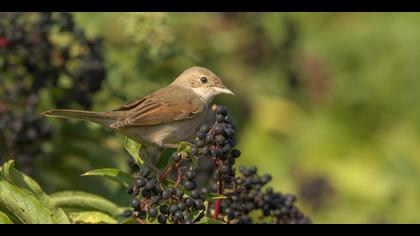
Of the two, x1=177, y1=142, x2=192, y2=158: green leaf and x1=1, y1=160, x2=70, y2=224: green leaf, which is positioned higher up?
x1=177, y1=142, x2=192, y2=158: green leaf

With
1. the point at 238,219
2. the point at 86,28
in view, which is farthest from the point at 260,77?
the point at 238,219

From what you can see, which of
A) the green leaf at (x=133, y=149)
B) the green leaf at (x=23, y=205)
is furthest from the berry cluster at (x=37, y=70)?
the green leaf at (x=23, y=205)

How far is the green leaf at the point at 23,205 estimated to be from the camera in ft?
14.1

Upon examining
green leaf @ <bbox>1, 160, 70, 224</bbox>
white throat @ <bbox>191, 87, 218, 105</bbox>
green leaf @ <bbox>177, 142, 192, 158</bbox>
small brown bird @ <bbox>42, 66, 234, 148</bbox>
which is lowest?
green leaf @ <bbox>1, 160, 70, 224</bbox>

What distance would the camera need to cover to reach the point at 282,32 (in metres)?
10.8

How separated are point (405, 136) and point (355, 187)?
1343 millimetres

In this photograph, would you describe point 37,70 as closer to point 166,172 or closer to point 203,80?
point 203,80

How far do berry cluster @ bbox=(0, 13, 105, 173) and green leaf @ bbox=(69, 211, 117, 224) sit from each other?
1.38m

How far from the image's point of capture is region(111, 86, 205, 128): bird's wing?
6090 millimetres

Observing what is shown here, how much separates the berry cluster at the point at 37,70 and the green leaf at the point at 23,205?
1.99 metres

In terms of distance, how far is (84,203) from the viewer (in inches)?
205

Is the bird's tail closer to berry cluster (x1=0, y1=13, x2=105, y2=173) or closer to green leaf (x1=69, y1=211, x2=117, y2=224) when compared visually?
berry cluster (x1=0, y1=13, x2=105, y2=173)

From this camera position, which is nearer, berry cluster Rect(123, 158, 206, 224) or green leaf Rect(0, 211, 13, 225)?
green leaf Rect(0, 211, 13, 225)

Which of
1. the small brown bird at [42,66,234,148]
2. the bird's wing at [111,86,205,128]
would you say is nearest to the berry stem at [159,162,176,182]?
the small brown bird at [42,66,234,148]
